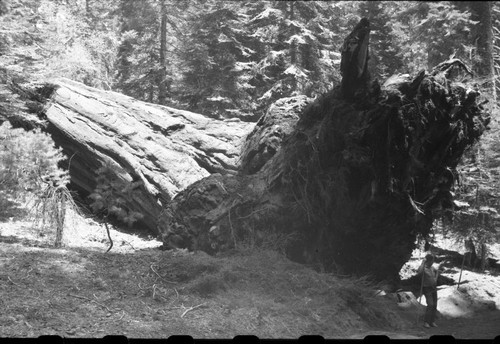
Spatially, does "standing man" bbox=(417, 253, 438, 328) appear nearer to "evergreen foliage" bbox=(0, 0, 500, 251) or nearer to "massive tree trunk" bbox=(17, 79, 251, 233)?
"evergreen foliage" bbox=(0, 0, 500, 251)

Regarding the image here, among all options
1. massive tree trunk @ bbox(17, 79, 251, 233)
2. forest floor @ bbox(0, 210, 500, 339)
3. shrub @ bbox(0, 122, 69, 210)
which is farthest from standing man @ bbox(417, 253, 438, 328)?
shrub @ bbox(0, 122, 69, 210)

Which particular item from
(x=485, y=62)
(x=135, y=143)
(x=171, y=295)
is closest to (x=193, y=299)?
(x=171, y=295)

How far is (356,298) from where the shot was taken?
770cm

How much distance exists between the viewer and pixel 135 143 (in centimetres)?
1220

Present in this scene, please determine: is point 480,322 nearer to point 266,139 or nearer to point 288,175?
point 288,175

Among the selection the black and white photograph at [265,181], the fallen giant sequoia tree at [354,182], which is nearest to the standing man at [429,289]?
the black and white photograph at [265,181]

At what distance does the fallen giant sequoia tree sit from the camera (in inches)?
337

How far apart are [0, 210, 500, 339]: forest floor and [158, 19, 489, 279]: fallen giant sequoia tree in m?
0.90

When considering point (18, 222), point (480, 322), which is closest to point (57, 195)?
point (18, 222)

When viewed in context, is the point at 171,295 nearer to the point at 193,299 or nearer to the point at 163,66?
the point at 193,299

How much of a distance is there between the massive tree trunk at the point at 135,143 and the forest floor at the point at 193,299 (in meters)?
2.76

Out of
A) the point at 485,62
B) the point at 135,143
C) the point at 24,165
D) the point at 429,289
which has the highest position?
the point at 485,62

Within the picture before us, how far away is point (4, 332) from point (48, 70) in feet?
27.2

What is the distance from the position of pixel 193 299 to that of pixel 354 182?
3.90 m
